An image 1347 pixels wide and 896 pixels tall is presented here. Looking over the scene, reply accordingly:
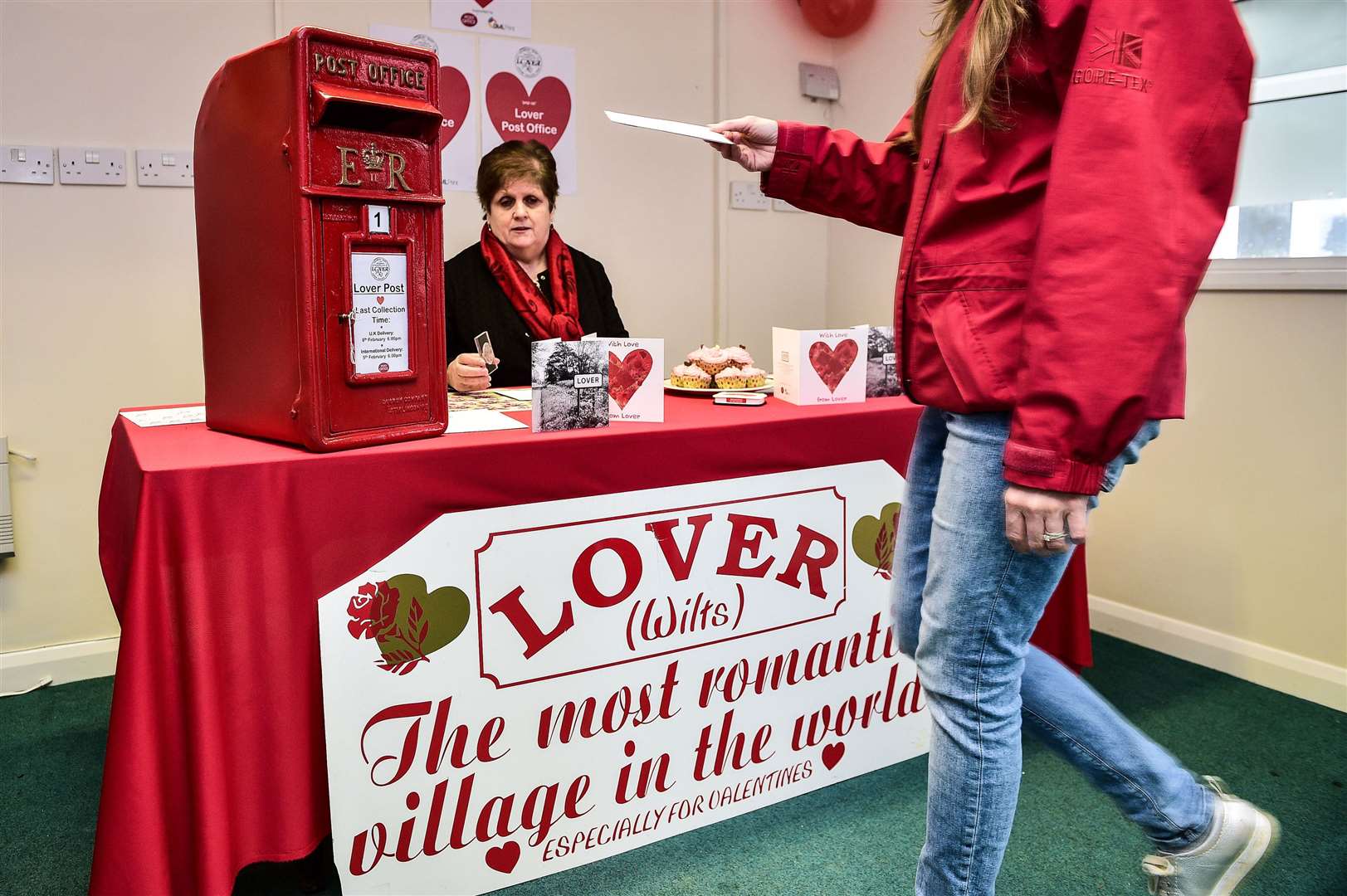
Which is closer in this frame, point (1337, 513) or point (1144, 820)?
point (1144, 820)

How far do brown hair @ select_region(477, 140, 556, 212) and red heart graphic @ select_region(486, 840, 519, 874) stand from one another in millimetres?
1672

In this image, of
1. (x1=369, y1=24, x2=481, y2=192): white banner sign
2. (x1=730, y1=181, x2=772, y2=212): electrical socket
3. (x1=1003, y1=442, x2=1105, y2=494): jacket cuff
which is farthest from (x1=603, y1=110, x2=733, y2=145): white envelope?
(x1=730, y1=181, x2=772, y2=212): electrical socket

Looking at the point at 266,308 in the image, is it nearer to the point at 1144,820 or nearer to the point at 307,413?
the point at 307,413

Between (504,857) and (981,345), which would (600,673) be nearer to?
(504,857)

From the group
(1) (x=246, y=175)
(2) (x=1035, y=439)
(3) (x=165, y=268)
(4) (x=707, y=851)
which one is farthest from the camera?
(3) (x=165, y=268)

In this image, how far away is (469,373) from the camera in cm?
191

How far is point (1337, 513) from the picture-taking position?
2.21 metres

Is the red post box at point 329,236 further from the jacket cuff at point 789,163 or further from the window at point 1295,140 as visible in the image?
the window at point 1295,140

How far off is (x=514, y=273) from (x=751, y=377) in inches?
38.1

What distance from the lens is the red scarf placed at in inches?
98.7

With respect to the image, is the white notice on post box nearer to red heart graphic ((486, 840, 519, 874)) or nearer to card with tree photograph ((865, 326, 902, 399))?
red heart graphic ((486, 840, 519, 874))

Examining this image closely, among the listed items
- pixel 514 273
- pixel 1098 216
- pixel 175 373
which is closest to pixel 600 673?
pixel 1098 216

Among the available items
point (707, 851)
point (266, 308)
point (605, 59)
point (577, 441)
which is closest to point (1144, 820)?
point (707, 851)

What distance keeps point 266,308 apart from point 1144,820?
4.15 feet
